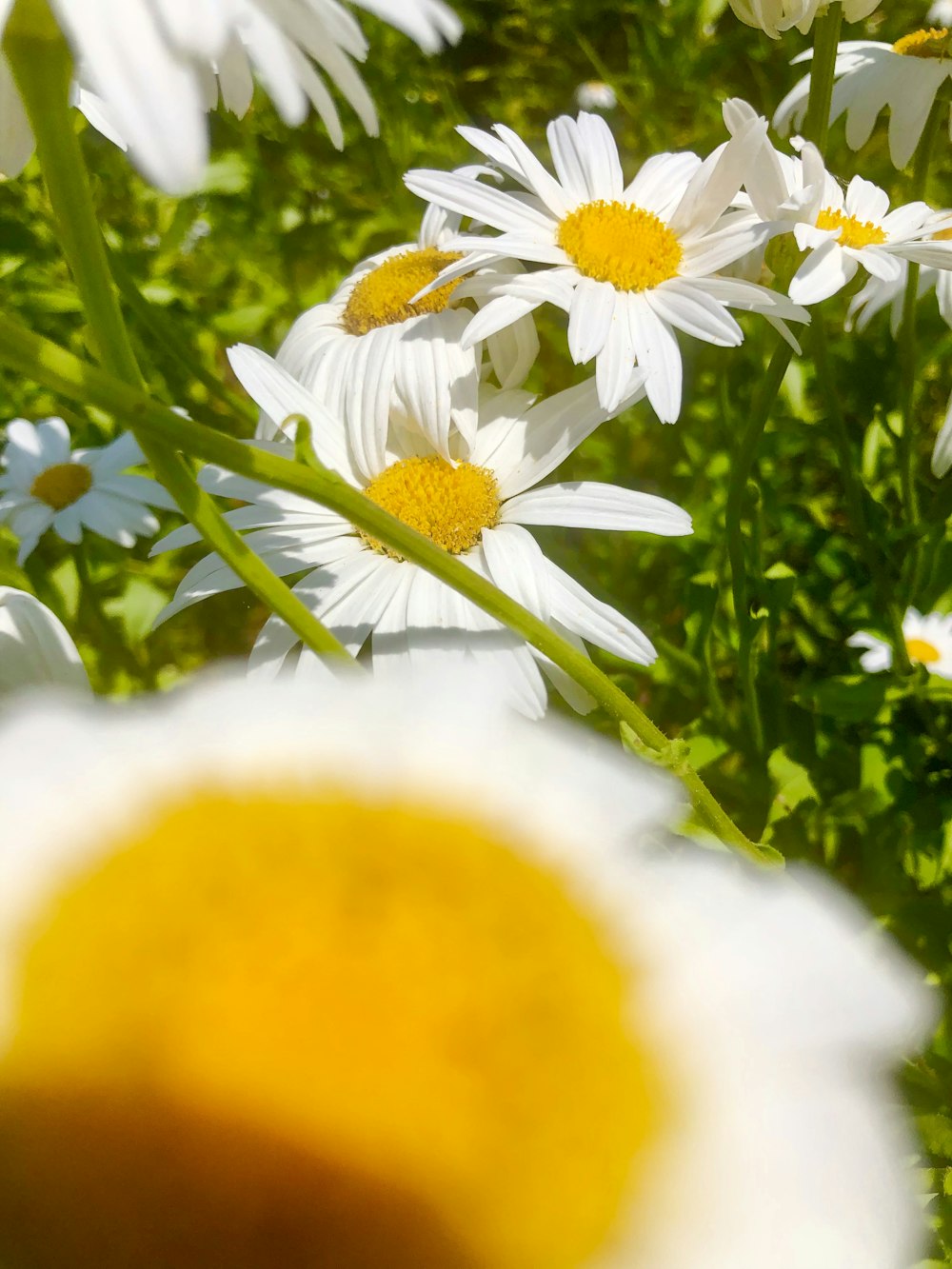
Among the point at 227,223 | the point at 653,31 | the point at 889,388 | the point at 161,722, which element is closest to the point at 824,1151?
the point at 161,722

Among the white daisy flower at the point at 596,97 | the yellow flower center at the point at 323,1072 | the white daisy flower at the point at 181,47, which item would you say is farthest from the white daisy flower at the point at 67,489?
the white daisy flower at the point at 596,97

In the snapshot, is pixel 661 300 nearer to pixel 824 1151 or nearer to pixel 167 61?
pixel 167 61

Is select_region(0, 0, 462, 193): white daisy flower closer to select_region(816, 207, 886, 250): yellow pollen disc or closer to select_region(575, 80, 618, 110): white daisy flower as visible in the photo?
select_region(816, 207, 886, 250): yellow pollen disc

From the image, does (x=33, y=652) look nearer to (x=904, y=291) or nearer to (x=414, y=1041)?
(x=414, y=1041)

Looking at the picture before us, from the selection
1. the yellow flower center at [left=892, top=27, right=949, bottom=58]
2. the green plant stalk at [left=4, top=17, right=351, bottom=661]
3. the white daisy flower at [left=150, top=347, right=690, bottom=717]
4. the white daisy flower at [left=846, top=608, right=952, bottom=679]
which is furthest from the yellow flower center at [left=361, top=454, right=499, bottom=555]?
the yellow flower center at [left=892, top=27, right=949, bottom=58]

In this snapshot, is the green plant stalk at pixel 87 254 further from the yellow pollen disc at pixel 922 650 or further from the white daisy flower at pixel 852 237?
the yellow pollen disc at pixel 922 650

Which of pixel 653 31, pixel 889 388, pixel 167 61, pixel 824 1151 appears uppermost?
pixel 653 31

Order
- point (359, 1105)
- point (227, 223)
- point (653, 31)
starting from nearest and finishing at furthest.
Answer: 1. point (359, 1105)
2. point (227, 223)
3. point (653, 31)

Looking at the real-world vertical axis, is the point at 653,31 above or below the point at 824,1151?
above
